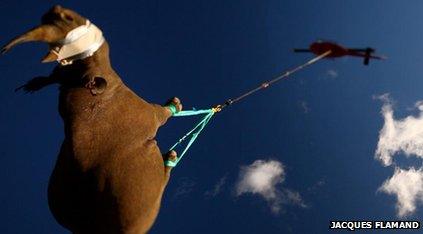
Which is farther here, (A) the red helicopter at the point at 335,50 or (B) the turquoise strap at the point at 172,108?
(B) the turquoise strap at the point at 172,108

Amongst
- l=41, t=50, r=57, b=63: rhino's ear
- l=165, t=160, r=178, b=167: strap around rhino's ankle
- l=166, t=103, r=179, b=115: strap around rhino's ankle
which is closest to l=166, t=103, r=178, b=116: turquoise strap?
l=166, t=103, r=179, b=115: strap around rhino's ankle

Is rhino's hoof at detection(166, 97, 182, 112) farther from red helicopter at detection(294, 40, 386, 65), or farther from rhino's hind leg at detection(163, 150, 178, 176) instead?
red helicopter at detection(294, 40, 386, 65)

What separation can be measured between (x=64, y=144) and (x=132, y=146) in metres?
0.79

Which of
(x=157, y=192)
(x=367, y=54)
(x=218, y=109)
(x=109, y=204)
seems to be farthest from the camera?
(x=218, y=109)

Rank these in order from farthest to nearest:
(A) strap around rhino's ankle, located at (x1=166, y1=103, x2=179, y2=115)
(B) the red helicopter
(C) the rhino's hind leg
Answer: (A) strap around rhino's ankle, located at (x1=166, y1=103, x2=179, y2=115) < (C) the rhino's hind leg < (B) the red helicopter

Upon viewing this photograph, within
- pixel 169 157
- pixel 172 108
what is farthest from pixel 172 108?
pixel 169 157

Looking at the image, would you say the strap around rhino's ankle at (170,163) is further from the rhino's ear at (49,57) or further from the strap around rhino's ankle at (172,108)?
the rhino's ear at (49,57)

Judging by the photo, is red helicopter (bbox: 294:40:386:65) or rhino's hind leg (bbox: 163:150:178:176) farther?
rhino's hind leg (bbox: 163:150:178:176)

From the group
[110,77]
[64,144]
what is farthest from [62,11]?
[64,144]

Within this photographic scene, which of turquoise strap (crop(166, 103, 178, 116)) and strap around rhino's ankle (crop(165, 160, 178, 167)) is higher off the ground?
turquoise strap (crop(166, 103, 178, 116))

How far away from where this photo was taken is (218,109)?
861cm

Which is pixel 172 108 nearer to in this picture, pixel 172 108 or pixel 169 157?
pixel 172 108

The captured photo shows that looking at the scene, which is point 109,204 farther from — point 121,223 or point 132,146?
point 132,146

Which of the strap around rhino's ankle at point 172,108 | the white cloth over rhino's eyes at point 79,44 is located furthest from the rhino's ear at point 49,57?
the strap around rhino's ankle at point 172,108
